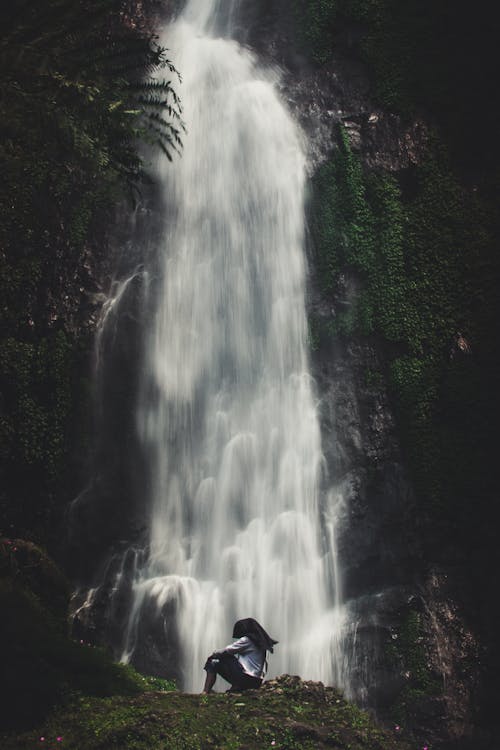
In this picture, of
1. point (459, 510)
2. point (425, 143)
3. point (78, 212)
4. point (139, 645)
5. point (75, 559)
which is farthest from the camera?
point (425, 143)

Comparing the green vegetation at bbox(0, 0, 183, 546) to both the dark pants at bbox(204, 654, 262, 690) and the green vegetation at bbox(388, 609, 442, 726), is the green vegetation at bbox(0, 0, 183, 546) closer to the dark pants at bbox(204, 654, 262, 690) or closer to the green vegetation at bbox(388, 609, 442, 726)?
Answer: the dark pants at bbox(204, 654, 262, 690)

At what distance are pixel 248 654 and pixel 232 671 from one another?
0.27 m

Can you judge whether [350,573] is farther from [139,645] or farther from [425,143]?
[425,143]

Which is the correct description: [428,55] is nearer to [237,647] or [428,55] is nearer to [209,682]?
[237,647]

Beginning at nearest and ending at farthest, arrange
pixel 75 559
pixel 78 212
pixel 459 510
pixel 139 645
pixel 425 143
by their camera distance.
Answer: pixel 139 645 < pixel 75 559 < pixel 459 510 < pixel 78 212 < pixel 425 143

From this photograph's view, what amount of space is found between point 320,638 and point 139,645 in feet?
10.1

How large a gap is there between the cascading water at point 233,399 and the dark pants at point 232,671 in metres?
3.26

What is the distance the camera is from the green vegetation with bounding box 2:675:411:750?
Result: 584cm

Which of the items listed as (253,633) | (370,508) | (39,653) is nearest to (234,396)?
(370,508)

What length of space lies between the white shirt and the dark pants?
0.05m

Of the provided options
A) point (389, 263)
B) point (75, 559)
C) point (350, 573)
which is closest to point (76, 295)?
point (75, 559)

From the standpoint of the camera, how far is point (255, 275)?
14172 millimetres

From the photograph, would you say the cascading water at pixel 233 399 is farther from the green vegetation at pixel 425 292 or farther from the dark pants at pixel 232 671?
the dark pants at pixel 232 671

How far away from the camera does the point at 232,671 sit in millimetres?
7367
